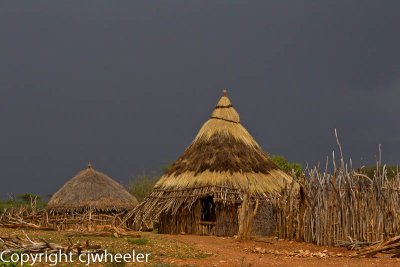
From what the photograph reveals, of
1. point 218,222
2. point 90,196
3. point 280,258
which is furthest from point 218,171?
point 90,196

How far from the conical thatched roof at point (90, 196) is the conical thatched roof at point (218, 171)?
281 inches

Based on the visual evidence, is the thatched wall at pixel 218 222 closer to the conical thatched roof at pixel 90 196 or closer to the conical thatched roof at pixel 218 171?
the conical thatched roof at pixel 218 171

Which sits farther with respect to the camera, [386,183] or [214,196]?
[214,196]

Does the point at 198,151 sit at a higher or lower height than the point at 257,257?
higher

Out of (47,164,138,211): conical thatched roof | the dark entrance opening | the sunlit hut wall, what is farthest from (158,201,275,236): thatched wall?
(47,164,138,211): conical thatched roof

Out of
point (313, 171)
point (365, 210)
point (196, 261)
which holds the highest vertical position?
point (313, 171)

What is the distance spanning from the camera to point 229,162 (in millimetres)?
20219

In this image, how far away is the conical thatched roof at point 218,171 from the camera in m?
19.5

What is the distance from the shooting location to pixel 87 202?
2745cm

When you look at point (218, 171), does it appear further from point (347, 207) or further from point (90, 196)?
point (90, 196)

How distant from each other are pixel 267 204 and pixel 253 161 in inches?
74.0

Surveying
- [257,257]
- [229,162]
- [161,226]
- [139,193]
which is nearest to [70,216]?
[161,226]

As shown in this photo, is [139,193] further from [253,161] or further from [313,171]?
[313,171]

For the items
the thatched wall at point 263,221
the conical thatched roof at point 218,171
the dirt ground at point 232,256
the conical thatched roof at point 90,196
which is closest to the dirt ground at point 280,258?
the dirt ground at point 232,256
